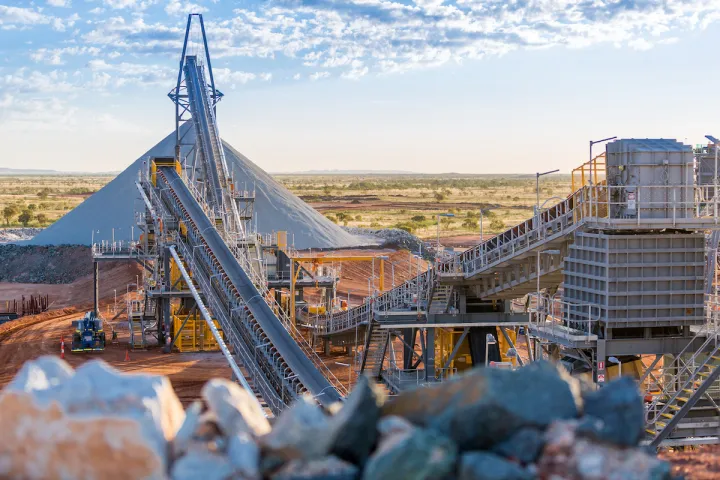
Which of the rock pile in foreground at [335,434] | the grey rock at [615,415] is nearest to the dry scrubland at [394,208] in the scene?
the grey rock at [615,415]

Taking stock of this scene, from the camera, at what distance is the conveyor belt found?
25844mm

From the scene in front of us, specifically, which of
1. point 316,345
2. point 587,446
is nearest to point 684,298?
point 587,446

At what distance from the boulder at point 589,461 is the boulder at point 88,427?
148 inches

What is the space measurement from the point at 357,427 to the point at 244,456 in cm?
119

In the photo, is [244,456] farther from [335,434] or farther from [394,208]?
[394,208]

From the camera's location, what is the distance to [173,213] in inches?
1741

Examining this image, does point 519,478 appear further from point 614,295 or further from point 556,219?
point 556,219

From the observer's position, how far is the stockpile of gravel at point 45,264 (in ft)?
212

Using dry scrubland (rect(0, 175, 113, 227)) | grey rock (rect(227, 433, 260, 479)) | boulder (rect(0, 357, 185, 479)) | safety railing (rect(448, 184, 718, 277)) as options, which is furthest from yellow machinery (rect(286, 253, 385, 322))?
dry scrubland (rect(0, 175, 113, 227))

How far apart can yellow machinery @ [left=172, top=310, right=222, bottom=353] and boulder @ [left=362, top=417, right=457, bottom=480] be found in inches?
1252

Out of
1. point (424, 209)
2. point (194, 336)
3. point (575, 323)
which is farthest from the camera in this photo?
point (424, 209)

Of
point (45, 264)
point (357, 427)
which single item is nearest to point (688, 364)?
point (357, 427)

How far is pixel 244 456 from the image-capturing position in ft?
31.9

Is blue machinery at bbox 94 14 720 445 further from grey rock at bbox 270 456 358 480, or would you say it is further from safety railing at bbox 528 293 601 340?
grey rock at bbox 270 456 358 480
